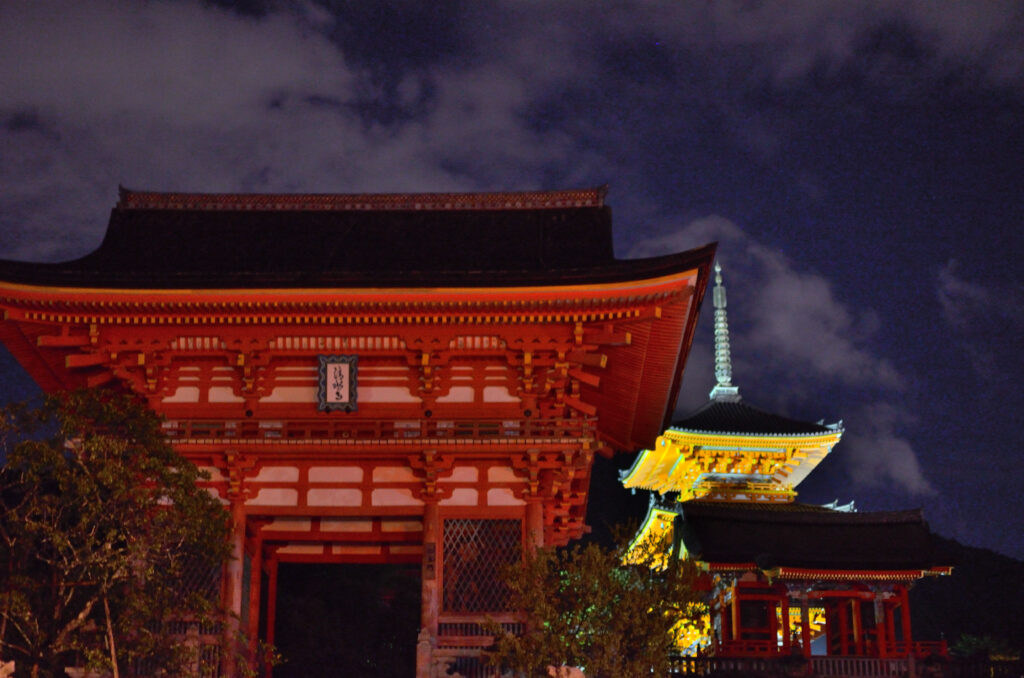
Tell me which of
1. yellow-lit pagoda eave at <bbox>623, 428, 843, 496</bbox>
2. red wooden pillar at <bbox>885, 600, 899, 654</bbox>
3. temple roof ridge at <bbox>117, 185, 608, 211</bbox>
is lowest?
red wooden pillar at <bbox>885, 600, 899, 654</bbox>

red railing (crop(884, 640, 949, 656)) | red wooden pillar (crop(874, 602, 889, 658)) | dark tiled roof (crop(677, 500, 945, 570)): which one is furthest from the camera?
dark tiled roof (crop(677, 500, 945, 570))

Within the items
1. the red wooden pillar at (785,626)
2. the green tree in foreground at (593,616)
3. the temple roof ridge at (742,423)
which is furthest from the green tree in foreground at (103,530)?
the temple roof ridge at (742,423)

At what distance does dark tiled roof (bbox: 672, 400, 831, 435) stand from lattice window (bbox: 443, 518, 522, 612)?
73.2 ft

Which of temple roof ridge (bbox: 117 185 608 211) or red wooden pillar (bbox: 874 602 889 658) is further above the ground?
temple roof ridge (bbox: 117 185 608 211)

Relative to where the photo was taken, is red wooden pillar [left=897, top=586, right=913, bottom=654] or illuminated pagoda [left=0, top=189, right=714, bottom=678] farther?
red wooden pillar [left=897, top=586, right=913, bottom=654]

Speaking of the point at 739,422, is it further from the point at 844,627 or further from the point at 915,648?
the point at 915,648

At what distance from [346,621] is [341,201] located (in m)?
16.3

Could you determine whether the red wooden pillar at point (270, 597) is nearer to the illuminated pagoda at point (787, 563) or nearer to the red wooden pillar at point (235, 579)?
the red wooden pillar at point (235, 579)

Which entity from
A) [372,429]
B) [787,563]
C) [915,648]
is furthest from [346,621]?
[372,429]

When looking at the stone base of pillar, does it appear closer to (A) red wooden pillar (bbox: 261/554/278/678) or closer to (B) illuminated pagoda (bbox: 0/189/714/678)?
(B) illuminated pagoda (bbox: 0/189/714/678)

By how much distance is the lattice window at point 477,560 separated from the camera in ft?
72.4

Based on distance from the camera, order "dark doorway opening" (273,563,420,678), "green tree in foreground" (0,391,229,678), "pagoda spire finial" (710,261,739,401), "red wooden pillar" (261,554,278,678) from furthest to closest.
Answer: "pagoda spire finial" (710,261,739,401), "dark doorway opening" (273,563,420,678), "red wooden pillar" (261,554,278,678), "green tree in foreground" (0,391,229,678)

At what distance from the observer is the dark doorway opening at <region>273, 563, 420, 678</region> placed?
1395 inches

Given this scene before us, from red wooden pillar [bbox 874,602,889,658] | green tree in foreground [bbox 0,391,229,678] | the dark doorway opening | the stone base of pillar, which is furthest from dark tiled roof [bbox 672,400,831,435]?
green tree in foreground [bbox 0,391,229,678]
